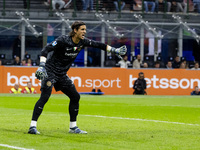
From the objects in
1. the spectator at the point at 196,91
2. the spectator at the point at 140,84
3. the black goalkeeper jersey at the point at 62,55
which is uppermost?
the black goalkeeper jersey at the point at 62,55

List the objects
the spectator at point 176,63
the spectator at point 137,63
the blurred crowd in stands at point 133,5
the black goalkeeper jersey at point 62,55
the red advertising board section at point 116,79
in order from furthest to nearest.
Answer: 1. the blurred crowd in stands at point 133,5
2. the spectator at point 176,63
3. the spectator at point 137,63
4. the red advertising board section at point 116,79
5. the black goalkeeper jersey at point 62,55

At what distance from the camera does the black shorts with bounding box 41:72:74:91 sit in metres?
9.97

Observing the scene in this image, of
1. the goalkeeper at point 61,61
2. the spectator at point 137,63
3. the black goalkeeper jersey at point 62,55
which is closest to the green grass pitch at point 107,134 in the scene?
the goalkeeper at point 61,61

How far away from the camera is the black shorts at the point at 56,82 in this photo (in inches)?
392

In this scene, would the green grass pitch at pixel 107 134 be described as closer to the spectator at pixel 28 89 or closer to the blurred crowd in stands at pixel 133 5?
the spectator at pixel 28 89

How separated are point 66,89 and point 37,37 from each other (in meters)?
23.9

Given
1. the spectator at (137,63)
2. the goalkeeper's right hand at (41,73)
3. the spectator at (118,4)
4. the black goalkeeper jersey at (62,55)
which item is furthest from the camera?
the spectator at (118,4)

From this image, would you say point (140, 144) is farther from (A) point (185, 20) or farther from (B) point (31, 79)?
(A) point (185, 20)

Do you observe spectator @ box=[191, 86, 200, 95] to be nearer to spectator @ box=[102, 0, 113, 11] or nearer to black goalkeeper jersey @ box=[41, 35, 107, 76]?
spectator @ box=[102, 0, 113, 11]

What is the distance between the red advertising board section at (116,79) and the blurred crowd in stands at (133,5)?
6.26m

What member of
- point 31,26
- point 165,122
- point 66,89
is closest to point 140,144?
point 66,89

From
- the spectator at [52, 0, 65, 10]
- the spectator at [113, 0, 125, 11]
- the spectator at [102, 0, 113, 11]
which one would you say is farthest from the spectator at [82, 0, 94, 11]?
the spectator at [113, 0, 125, 11]

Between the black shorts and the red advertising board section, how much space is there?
18.2 metres

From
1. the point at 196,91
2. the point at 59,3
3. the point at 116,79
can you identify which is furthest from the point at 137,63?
the point at 59,3
